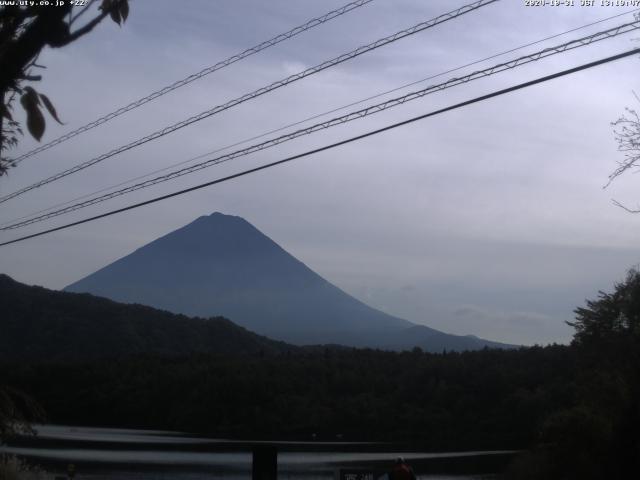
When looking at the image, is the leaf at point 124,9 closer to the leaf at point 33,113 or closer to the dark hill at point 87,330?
the leaf at point 33,113

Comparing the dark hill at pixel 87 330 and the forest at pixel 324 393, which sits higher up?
the dark hill at pixel 87 330

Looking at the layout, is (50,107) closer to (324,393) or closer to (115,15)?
(115,15)

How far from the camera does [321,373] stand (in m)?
90.9

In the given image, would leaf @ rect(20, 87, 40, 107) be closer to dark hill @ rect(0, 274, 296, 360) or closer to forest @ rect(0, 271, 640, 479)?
forest @ rect(0, 271, 640, 479)

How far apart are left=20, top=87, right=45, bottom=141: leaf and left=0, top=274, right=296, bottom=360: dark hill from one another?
87.4m

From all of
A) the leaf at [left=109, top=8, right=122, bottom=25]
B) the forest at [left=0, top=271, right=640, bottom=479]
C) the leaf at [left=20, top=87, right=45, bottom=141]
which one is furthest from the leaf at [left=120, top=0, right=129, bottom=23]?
the forest at [left=0, top=271, right=640, bottom=479]

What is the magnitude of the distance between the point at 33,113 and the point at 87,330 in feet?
333

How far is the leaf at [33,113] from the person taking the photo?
202 inches

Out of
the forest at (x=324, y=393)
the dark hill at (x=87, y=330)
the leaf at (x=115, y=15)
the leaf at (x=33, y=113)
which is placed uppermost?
the dark hill at (x=87, y=330)

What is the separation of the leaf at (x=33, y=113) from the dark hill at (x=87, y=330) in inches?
3441

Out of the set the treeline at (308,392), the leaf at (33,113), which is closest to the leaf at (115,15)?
the leaf at (33,113)

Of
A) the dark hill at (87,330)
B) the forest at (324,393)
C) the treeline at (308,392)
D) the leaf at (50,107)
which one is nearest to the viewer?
the leaf at (50,107)

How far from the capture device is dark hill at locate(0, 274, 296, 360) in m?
96.0

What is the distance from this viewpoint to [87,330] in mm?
103125
